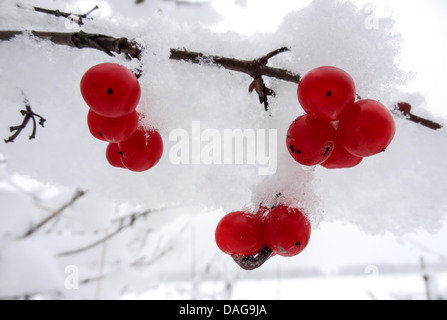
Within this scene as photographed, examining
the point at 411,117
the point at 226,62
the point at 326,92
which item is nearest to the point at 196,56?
the point at 226,62

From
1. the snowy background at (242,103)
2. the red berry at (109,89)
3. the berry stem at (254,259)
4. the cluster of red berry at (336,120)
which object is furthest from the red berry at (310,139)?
the red berry at (109,89)

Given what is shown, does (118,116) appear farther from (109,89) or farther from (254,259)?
(254,259)

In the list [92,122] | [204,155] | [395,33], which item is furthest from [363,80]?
[92,122]

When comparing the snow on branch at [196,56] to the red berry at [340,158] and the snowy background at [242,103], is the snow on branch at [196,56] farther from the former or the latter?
the red berry at [340,158]

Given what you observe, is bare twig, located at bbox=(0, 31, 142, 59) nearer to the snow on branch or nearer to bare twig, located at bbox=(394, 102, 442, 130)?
the snow on branch

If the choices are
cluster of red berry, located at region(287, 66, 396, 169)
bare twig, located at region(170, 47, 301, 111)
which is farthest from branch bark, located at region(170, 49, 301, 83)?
cluster of red berry, located at region(287, 66, 396, 169)
